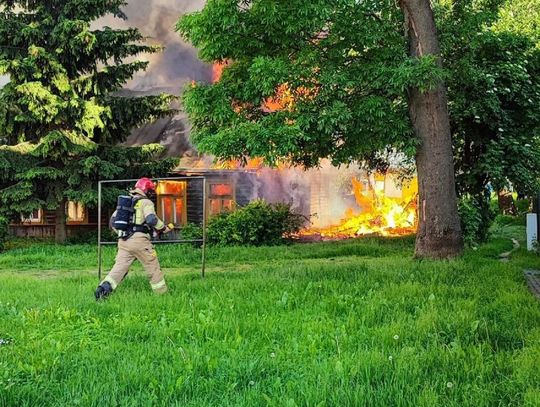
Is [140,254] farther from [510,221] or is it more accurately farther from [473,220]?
[510,221]

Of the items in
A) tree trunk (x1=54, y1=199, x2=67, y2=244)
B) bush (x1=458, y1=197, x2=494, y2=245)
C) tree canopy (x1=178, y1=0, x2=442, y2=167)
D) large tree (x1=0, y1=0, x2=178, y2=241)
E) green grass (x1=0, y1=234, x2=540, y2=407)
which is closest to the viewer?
green grass (x1=0, y1=234, x2=540, y2=407)

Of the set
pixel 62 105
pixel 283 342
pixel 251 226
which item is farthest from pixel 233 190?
pixel 283 342

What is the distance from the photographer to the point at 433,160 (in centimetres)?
1185

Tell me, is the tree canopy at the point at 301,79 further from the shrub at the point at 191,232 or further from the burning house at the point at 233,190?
the burning house at the point at 233,190

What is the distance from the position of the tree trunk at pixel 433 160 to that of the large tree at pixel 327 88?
0.02m

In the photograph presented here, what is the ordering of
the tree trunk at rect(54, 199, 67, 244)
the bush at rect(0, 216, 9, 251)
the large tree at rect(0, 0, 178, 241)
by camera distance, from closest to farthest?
the bush at rect(0, 216, 9, 251) < the large tree at rect(0, 0, 178, 241) < the tree trunk at rect(54, 199, 67, 244)

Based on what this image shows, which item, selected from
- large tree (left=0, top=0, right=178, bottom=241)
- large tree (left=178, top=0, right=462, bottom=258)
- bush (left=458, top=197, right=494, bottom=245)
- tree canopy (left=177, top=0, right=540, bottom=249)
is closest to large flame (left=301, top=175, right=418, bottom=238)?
bush (left=458, top=197, right=494, bottom=245)

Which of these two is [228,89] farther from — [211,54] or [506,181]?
[506,181]

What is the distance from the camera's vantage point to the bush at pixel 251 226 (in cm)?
1970

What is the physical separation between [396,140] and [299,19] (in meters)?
3.06

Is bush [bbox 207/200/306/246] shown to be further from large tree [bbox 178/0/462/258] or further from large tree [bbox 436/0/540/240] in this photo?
Answer: large tree [bbox 178/0/462/258]

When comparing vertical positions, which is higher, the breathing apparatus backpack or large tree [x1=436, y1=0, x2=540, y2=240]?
large tree [x1=436, y1=0, x2=540, y2=240]

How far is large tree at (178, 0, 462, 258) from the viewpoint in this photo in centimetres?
1017

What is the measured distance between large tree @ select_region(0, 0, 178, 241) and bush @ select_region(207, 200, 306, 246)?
3.38 meters
